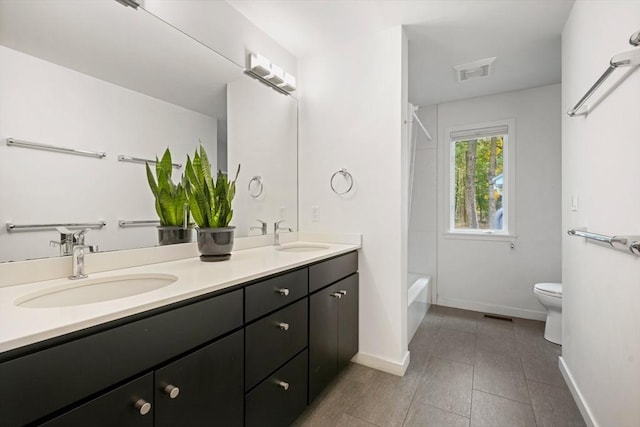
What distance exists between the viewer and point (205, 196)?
1.44 m

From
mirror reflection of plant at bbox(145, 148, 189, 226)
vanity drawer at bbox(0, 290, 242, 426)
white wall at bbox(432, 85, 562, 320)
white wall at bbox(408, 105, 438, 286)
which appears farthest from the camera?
white wall at bbox(408, 105, 438, 286)

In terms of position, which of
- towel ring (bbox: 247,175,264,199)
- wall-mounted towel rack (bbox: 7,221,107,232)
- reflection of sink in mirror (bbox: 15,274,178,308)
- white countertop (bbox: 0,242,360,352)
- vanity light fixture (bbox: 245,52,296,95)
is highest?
vanity light fixture (bbox: 245,52,296,95)

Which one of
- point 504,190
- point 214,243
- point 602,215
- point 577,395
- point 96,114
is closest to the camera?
point 96,114

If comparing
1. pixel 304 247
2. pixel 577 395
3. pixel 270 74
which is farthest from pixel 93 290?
pixel 577 395

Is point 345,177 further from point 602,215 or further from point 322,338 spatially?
point 602,215

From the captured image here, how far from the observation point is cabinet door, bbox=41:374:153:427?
2.16 ft

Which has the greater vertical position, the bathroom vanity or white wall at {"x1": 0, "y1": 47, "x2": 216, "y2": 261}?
white wall at {"x1": 0, "y1": 47, "x2": 216, "y2": 261}

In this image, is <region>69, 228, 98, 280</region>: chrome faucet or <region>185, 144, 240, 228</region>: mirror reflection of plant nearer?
<region>69, 228, 98, 280</region>: chrome faucet

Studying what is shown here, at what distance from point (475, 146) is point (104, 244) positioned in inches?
138

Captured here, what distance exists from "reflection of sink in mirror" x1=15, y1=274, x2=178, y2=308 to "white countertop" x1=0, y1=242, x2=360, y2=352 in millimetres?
18

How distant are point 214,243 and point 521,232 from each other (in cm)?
301

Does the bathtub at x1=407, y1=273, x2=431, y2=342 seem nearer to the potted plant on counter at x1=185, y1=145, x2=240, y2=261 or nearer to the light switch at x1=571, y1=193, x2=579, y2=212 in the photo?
the light switch at x1=571, y1=193, x2=579, y2=212

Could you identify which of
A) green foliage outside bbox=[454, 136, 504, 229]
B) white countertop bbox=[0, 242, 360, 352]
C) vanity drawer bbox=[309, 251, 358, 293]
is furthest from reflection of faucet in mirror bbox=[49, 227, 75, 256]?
green foliage outside bbox=[454, 136, 504, 229]

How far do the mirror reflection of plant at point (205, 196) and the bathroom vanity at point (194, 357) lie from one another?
0.23 metres
